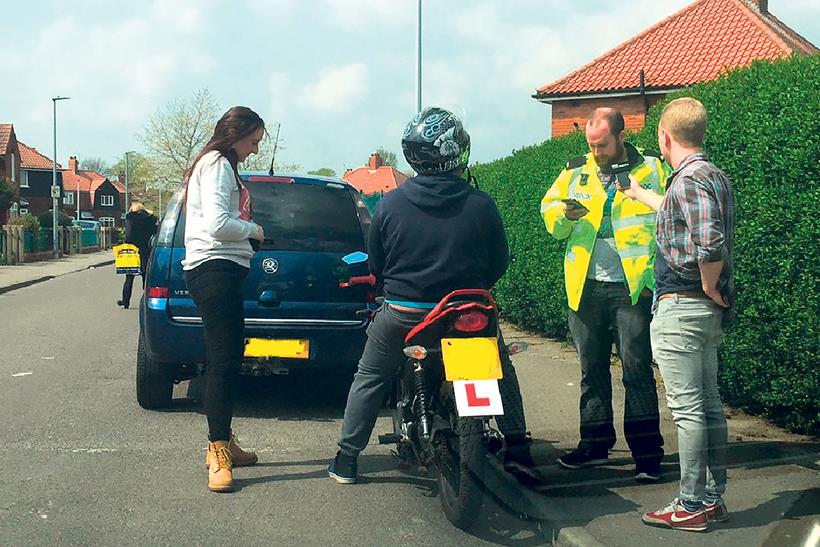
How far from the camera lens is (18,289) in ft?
69.8

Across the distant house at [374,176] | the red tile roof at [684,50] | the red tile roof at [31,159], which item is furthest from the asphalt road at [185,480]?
the red tile roof at [31,159]

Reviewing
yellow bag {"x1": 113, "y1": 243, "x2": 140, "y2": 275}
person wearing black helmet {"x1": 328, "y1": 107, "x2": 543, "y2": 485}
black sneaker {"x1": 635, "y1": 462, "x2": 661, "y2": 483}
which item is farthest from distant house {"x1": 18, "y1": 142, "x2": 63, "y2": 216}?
black sneaker {"x1": 635, "y1": 462, "x2": 661, "y2": 483}

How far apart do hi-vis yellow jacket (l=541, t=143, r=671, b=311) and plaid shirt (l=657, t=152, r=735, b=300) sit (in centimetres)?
62

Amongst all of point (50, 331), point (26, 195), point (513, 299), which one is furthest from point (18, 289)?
point (26, 195)

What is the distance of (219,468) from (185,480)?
294 mm

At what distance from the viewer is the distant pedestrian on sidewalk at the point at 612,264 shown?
195 inches

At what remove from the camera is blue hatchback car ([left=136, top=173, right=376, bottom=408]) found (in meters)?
6.45

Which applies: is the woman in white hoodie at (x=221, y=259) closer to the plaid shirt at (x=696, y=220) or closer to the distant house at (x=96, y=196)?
the plaid shirt at (x=696, y=220)

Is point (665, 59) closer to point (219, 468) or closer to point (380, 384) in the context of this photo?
point (380, 384)

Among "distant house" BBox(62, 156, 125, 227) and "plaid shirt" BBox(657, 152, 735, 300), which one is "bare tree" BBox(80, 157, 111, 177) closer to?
"distant house" BBox(62, 156, 125, 227)

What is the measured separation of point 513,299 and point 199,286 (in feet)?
23.0

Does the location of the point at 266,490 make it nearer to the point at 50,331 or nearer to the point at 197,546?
the point at 197,546

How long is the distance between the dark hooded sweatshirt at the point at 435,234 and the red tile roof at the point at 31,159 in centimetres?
8359

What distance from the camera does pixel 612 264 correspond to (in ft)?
16.6
